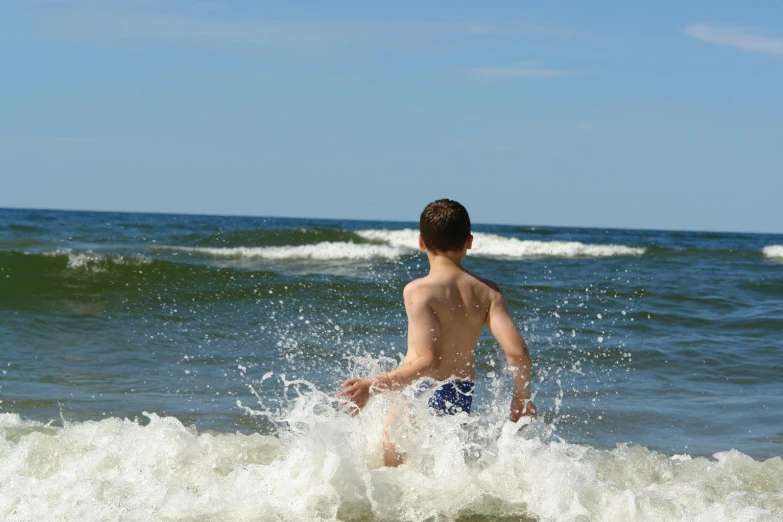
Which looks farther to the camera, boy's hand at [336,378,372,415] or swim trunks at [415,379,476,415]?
swim trunks at [415,379,476,415]

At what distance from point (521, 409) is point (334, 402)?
2235mm

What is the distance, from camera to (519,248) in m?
26.7

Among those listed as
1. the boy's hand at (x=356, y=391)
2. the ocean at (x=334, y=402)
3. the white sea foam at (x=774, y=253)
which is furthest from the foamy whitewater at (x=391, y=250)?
the boy's hand at (x=356, y=391)

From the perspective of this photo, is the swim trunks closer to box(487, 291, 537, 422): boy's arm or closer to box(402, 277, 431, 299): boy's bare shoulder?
box(487, 291, 537, 422): boy's arm

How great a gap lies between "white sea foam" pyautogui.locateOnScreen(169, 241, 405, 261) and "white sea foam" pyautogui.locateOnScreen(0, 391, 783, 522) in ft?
49.9

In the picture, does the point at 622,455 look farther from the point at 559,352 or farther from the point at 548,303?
the point at 548,303

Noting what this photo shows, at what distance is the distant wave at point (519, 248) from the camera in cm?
2593

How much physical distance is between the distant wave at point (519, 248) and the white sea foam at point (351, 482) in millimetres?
20545

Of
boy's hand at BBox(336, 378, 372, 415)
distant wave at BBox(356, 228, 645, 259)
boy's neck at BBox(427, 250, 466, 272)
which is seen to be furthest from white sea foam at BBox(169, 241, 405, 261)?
boy's hand at BBox(336, 378, 372, 415)

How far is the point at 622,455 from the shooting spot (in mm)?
4711

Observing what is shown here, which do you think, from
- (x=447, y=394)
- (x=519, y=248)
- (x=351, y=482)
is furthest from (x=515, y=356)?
(x=519, y=248)

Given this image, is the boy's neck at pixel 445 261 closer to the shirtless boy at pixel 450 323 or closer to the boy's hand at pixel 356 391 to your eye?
the shirtless boy at pixel 450 323

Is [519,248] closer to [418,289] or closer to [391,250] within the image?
[391,250]

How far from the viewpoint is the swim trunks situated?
12.6ft
